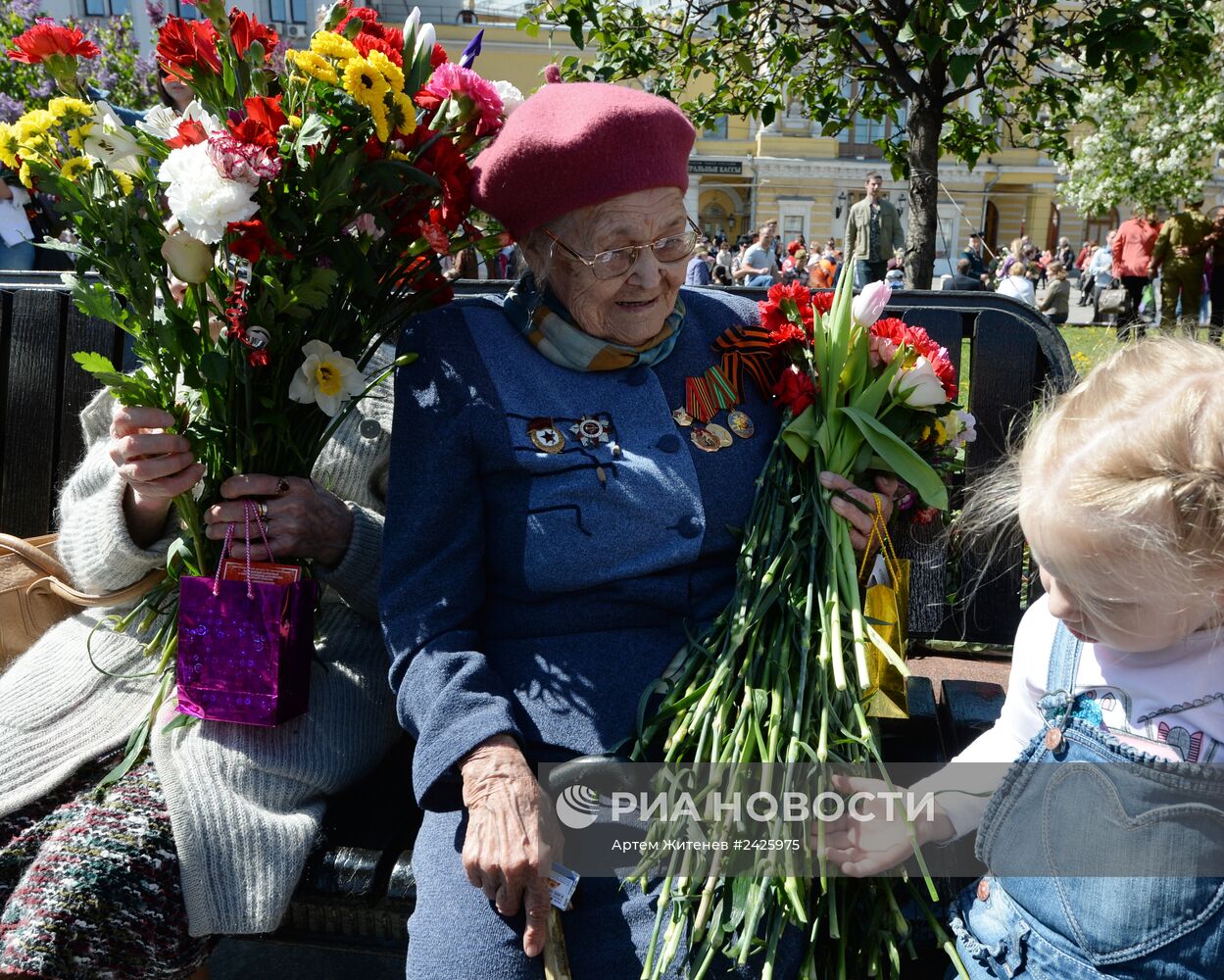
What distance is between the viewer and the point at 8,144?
1.87 meters

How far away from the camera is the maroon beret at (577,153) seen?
6.44 ft

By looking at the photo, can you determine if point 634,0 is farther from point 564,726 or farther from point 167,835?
point 167,835

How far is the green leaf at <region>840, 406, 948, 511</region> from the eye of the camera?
1.95 meters

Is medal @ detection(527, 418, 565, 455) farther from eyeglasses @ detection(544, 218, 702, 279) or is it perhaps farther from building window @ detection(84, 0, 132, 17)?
building window @ detection(84, 0, 132, 17)

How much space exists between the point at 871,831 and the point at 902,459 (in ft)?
2.16

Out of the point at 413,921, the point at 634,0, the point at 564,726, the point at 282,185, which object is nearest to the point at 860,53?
the point at 634,0

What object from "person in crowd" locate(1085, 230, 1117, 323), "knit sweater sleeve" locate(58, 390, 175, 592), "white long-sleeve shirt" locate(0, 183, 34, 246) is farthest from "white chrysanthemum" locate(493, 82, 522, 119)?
"person in crowd" locate(1085, 230, 1117, 323)

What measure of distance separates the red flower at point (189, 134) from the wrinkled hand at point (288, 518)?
583 mm

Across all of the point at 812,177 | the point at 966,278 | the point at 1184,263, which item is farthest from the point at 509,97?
the point at 812,177

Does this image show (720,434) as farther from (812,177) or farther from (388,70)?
(812,177)

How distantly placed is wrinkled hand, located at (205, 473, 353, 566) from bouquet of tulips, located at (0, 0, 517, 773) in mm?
44

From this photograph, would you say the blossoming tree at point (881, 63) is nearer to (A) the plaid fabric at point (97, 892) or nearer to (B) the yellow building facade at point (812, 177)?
(A) the plaid fabric at point (97, 892)

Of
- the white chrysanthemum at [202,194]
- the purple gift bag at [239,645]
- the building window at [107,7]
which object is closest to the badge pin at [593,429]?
the purple gift bag at [239,645]

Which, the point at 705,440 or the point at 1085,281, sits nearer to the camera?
the point at 705,440
